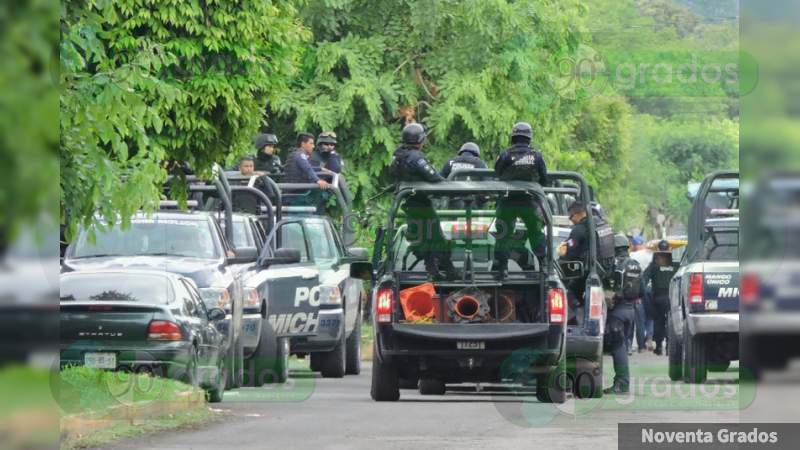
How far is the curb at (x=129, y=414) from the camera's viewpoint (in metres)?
11.3

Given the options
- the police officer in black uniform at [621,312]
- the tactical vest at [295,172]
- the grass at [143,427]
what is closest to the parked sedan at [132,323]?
the grass at [143,427]

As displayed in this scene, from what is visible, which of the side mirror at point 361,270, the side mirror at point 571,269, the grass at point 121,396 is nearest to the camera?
the grass at point 121,396

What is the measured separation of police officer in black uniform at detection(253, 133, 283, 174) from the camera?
69.5ft

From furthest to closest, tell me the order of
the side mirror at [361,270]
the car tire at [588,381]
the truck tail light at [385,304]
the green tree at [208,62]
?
1. the green tree at [208,62]
2. the car tire at [588,381]
3. the truck tail light at [385,304]
4. the side mirror at [361,270]

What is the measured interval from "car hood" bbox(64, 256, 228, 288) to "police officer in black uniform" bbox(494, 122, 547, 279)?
2.76 m

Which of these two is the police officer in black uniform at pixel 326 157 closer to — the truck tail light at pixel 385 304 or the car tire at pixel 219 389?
the car tire at pixel 219 389

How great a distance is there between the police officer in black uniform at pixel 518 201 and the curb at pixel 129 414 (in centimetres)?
285

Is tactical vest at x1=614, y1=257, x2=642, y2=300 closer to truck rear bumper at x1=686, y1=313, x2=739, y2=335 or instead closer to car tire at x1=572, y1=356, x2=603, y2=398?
truck rear bumper at x1=686, y1=313, x2=739, y2=335

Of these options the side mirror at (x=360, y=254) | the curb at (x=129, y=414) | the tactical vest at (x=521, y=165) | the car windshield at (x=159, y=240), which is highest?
the tactical vest at (x=521, y=165)

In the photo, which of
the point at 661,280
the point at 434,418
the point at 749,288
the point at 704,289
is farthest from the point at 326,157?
the point at 749,288

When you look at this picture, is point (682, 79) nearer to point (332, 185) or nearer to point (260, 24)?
point (260, 24)

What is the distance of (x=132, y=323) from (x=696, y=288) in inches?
239

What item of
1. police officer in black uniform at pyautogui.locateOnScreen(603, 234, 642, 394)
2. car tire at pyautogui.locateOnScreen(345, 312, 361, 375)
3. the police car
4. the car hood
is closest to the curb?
the car hood

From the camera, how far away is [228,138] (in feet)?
58.2
